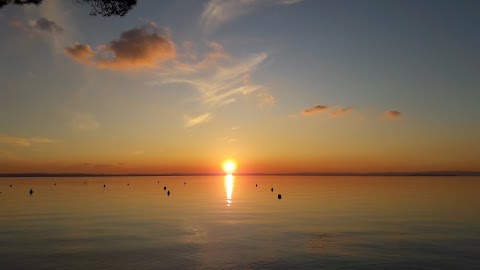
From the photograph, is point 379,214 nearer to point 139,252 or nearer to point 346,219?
point 346,219

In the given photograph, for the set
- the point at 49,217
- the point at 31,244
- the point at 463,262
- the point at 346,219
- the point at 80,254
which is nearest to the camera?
the point at 463,262

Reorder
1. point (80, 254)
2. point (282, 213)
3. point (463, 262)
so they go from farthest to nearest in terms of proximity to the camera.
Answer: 1. point (282, 213)
2. point (80, 254)
3. point (463, 262)

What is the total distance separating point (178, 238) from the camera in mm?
36875

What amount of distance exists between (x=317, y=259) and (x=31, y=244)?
23342 mm

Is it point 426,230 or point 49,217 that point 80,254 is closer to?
point 49,217

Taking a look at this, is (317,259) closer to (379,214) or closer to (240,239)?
(240,239)

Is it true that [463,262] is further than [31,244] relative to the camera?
No

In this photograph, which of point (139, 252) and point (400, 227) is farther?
point (400, 227)

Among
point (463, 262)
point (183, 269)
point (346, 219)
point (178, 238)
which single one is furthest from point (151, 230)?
point (463, 262)

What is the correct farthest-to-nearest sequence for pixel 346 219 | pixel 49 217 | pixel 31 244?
pixel 49 217 → pixel 346 219 → pixel 31 244

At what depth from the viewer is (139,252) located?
3031 centimetres

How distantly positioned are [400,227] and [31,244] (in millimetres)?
36007

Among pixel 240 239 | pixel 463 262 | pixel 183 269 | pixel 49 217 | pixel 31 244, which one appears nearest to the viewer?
pixel 183 269

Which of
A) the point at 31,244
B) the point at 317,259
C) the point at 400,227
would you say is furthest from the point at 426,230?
the point at 31,244
